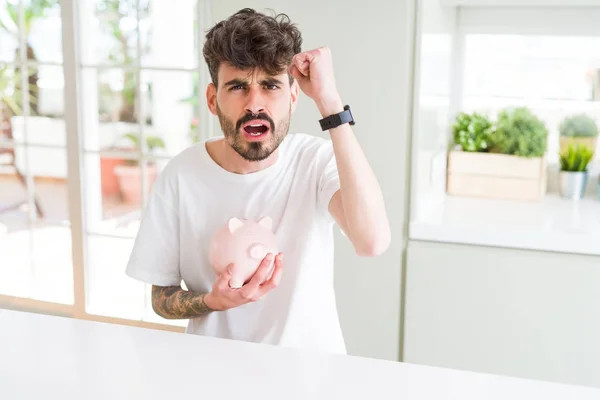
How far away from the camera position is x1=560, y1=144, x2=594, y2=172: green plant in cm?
262

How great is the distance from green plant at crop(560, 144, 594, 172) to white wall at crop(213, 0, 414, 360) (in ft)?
→ 2.36

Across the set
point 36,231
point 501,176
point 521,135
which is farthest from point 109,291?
point 36,231

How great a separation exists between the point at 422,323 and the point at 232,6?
114cm

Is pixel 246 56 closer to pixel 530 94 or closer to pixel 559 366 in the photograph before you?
pixel 559 366

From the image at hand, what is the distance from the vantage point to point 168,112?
8.19 m

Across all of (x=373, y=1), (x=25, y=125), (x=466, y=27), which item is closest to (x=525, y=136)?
(x=466, y=27)

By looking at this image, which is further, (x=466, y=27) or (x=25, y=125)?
(x=25, y=125)

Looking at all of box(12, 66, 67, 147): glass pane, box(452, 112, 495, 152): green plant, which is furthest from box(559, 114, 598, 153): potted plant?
box(12, 66, 67, 147): glass pane

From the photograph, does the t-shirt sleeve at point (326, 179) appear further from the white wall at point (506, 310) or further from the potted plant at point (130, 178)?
the potted plant at point (130, 178)

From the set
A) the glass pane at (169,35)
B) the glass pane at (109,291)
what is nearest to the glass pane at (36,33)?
the glass pane at (169,35)

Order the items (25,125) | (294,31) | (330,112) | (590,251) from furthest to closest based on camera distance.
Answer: (25,125)
(590,251)
(294,31)
(330,112)

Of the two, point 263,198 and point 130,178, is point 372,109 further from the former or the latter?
point 130,178

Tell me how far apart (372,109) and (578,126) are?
2.83ft

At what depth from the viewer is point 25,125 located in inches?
130
